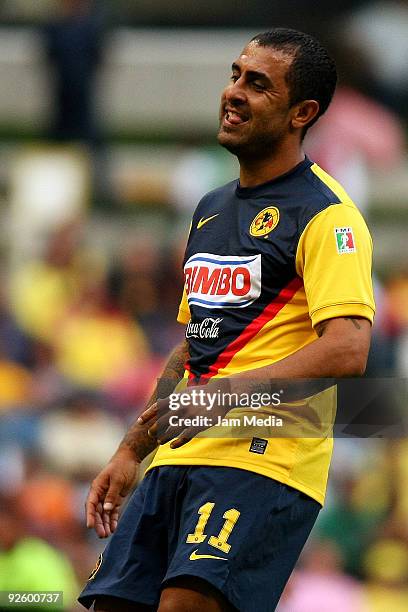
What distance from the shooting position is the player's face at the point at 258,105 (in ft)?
13.8

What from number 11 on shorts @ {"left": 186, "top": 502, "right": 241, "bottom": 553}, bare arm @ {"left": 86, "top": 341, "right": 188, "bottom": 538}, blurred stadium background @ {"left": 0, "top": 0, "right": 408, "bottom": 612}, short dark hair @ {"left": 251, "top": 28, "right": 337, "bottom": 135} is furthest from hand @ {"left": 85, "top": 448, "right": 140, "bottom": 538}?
blurred stadium background @ {"left": 0, "top": 0, "right": 408, "bottom": 612}

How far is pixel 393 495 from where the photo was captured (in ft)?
28.4

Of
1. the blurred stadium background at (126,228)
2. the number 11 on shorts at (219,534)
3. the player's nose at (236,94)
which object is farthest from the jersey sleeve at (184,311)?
the blurred stadium background at (126,228)

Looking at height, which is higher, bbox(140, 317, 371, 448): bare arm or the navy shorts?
bbox(140, 317, 371, 448): bare arm

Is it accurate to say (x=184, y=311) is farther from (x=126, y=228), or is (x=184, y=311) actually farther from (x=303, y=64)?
(x=126, y=228)

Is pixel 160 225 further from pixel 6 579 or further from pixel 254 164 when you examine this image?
pixel 254 164

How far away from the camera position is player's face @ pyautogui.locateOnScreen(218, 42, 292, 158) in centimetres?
419

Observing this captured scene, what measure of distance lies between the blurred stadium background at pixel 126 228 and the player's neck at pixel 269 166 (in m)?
2.92

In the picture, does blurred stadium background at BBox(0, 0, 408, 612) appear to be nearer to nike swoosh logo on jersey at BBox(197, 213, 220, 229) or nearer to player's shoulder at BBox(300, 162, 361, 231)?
nike swoosh logo on jersey at BBox(197, 213, 220, 229)

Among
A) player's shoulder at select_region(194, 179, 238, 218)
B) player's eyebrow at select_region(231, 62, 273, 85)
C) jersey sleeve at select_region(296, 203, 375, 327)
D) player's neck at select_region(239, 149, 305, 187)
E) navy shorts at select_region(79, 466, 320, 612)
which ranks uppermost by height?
player's eyebrow at select_region(231, 62, 273, 85)

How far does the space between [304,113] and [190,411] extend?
1087 millimetres

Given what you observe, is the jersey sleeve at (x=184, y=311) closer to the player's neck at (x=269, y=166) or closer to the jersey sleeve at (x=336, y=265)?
the player's neck at (x=269, y=166)

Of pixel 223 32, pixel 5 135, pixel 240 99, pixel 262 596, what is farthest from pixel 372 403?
pixel 223 32

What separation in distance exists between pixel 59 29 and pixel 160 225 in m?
2.24
